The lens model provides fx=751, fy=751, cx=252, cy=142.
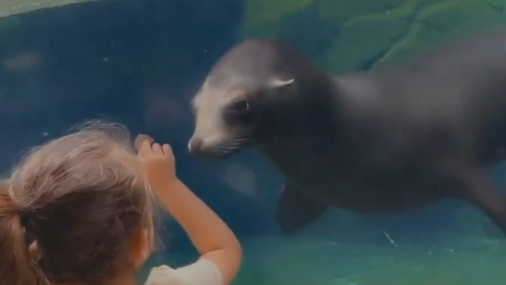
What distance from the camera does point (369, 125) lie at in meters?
1.92

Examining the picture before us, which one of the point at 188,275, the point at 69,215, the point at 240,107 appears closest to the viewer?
the point at 69,215

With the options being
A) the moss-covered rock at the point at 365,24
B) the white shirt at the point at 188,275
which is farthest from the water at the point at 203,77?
the white shirt at the point at 188,275

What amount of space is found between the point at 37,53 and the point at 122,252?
113 centimetres

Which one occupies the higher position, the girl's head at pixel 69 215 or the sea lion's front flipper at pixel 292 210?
the girl's head at pixel 69 215

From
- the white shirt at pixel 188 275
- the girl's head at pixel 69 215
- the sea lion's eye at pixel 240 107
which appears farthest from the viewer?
the sea lion's eye at pixel 240 107

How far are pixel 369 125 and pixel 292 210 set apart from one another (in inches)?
11.5

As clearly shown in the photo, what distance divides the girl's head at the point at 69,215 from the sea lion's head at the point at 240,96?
2.78ft

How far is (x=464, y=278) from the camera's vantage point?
1966mm

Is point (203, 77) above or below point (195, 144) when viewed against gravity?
above

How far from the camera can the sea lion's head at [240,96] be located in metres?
1.76

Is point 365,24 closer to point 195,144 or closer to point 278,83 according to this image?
point 278,83

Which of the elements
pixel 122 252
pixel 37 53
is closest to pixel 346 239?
pixel 37 53

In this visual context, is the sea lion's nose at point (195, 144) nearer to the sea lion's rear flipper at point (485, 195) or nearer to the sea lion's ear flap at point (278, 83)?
the sea lion's ear flap at point (278, 83)

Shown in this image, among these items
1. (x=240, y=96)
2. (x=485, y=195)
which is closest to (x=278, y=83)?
(x=240, y=96)
